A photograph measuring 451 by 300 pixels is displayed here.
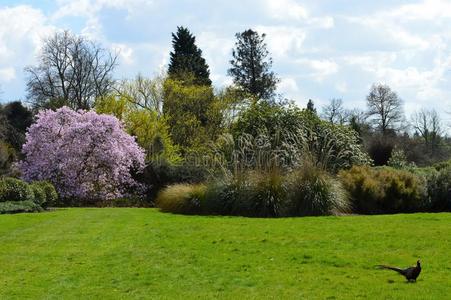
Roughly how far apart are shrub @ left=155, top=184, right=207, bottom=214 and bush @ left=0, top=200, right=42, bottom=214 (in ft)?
13.3

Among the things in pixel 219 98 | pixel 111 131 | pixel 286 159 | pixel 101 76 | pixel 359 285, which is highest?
pixel 101 76

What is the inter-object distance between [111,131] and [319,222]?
508 inches

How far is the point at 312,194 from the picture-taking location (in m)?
15.4

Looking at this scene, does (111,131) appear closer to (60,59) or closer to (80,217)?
(80,217)

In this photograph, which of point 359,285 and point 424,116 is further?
point 424,116

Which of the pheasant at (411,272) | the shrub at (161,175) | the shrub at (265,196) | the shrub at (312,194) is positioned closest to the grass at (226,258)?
the pheasant at (411,272)

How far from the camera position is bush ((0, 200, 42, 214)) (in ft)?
56.3

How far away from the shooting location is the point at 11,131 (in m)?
39.1

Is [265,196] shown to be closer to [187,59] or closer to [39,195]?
[39,195]

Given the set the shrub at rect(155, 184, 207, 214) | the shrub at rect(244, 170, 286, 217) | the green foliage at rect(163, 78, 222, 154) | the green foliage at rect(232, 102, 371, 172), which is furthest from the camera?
the green foliage at rect(163, 78, 222, 154)

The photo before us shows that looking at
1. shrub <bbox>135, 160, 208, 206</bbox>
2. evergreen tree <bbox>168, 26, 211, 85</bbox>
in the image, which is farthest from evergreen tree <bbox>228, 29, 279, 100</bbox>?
shrub <bbox>135, 160, 208, 206</bbox>

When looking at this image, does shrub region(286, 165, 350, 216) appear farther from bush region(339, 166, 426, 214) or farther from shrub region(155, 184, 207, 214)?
shrub region(155, 184, 207, 214)

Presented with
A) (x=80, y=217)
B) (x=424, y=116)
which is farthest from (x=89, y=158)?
(x=424, y=116)

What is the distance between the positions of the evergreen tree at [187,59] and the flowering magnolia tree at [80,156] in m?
18.3
